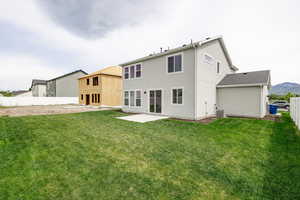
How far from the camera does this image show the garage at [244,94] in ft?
35.1

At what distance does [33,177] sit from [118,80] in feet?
64.2

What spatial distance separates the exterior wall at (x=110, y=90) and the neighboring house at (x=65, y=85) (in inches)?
736

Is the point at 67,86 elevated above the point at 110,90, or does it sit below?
above

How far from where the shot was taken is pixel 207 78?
10641 mm

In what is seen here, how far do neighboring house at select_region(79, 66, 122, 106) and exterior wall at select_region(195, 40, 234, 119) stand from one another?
48.0 ft

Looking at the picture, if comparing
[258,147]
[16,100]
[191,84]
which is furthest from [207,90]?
[16,100]

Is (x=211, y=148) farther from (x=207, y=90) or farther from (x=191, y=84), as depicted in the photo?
(x=207, y=90)

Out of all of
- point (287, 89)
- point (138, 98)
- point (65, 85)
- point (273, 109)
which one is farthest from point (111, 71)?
point (287, 89)

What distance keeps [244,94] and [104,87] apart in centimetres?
1772

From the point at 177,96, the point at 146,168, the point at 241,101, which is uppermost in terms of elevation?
the point at 177,96

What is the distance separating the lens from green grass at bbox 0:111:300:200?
96.6 inches

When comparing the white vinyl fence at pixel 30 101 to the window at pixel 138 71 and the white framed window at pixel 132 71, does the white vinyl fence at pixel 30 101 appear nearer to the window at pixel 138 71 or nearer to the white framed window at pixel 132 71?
the white framed window at pixel 132 71

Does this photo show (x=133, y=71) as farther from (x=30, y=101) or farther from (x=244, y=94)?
(x=30, y=101)

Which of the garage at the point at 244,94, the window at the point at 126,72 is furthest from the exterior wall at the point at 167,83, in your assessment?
the garage at the point at 244,94
